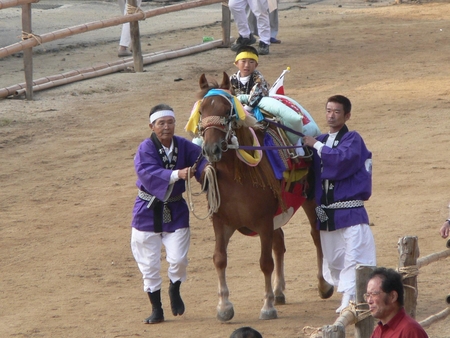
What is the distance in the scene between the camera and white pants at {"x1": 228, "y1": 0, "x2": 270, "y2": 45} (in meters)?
16.1

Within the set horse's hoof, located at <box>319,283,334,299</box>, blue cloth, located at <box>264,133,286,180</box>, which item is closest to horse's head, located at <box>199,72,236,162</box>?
blue cloth, located at <box>264,133,286,180</box>

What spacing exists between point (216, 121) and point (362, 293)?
5.67 ft

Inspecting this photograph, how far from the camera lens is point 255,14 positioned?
1636 centimetres

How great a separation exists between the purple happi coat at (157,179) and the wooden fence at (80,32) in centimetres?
642

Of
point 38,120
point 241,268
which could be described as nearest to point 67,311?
point 241,268

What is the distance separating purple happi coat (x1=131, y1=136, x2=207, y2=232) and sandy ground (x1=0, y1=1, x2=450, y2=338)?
847mm

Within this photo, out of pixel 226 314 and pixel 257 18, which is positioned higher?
pixel 257 18

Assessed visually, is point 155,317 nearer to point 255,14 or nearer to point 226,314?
point 226,314

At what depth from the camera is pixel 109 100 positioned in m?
14.0

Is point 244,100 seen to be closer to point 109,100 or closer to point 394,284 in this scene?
point 394,284

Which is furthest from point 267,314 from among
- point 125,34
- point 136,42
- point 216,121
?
point 125,34

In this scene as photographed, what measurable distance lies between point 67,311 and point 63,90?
7439mm

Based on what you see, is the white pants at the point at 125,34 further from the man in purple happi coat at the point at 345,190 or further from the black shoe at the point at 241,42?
the man in purple happi coat at the point at 345,190

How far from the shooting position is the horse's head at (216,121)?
6.12 m
